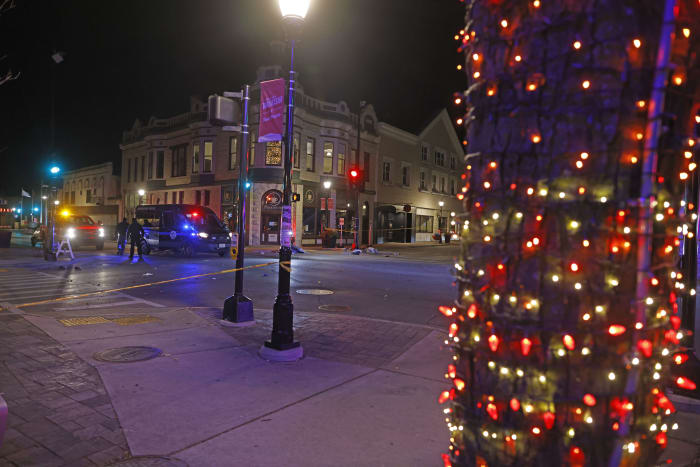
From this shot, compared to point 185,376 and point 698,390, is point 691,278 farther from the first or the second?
point 185,376

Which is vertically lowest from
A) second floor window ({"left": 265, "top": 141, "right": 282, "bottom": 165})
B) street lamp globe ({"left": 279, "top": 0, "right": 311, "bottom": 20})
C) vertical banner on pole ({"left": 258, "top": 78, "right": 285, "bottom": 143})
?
vertical banner on pole ({"left": 258, "top": 78, "right": 285, "bottom": 143})

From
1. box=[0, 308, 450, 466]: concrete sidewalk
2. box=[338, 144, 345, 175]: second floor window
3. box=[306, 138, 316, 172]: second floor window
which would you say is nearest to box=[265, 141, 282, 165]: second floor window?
box=[306, 138, 316, 172]: second floor window

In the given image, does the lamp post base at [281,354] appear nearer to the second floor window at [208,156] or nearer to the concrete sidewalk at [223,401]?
the concrete sidewalk at [223,401]

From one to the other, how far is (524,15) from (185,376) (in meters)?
4.85

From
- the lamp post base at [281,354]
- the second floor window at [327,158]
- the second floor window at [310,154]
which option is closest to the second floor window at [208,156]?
the second floor window at [310,154]

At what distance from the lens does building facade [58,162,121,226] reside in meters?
48.9

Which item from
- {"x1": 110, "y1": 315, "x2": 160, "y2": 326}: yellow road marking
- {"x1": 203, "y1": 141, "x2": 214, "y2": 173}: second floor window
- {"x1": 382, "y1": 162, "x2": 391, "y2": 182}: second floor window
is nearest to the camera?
{"x1": 110, "y1": 315, "x2": 160, "y2": 326}: yellow road marking

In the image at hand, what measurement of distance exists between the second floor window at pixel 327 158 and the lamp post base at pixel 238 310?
26505 mm

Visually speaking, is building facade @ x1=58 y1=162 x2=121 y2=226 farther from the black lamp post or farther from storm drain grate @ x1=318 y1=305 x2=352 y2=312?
the black lamp post

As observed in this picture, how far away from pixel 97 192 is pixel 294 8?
2102 inches

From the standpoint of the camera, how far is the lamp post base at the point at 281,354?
5.89 m

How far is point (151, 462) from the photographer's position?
11.0 feet

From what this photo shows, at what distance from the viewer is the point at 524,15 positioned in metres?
1.76

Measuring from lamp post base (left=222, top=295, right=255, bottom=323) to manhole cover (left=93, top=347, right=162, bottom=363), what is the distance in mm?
A: 1786
